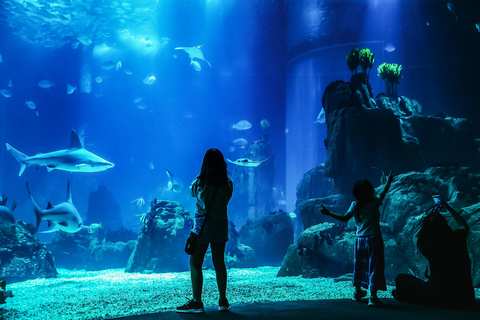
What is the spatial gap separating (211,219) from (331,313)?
141 cm

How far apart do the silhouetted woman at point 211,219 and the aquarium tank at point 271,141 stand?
0.89 meters

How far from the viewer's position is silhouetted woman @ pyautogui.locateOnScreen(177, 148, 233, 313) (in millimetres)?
2750

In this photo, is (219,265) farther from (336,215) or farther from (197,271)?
(336,215)

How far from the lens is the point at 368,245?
3.12 meters

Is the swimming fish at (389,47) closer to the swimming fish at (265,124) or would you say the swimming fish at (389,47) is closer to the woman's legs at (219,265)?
the swimming fish at (265,124)

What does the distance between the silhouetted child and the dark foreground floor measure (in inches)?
8.3

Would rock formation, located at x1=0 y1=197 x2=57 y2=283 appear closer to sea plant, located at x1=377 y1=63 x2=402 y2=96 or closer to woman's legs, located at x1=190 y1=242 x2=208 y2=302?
woman's legs, located at x1=190 y1=242 x2=208 y2=302

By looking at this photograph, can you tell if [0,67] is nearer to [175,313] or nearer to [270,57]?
[270,57]

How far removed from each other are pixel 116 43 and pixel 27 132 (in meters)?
24.0

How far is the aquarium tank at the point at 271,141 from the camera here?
671 centimetres

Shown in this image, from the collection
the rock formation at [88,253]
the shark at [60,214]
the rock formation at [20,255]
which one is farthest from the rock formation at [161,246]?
the rock formation at [88,253]

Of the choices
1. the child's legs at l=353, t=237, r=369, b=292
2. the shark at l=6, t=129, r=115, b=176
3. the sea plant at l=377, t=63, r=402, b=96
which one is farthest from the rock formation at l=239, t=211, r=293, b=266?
the child's legs at l=353, t=237, r=369, b=292

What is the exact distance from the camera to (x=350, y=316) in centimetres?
249

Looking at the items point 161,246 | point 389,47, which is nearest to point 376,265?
point 161,246
